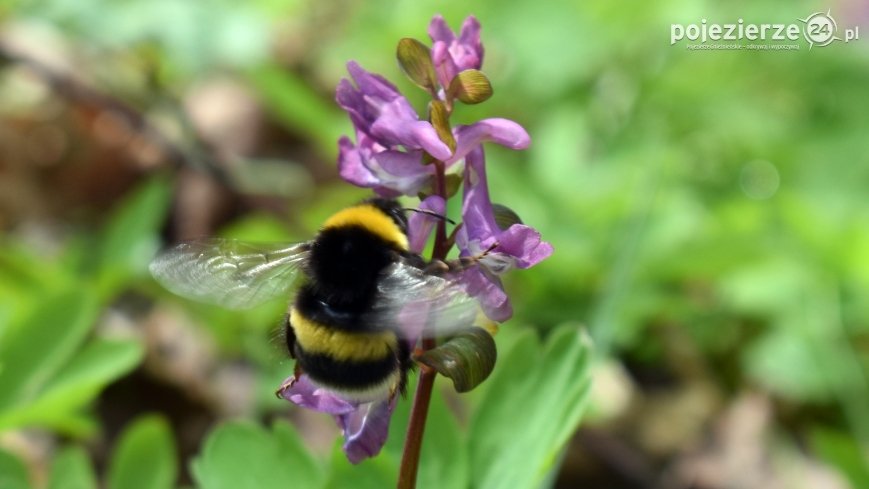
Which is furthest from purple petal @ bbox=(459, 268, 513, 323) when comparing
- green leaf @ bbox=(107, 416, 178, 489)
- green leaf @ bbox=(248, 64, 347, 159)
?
green leaf @ bbox=(248, 64, 347, 159)

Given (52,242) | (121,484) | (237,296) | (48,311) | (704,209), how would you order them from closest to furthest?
1. (237,296)
2. (121,484)
3. (48,311)
4. (704,209)
5. (52,242)

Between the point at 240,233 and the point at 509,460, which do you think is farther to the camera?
the point at 240,233

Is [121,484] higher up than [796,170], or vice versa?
[796,170]

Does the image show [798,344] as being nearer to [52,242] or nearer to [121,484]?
[121,484]

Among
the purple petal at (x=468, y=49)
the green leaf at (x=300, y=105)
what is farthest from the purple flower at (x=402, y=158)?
the green leaf at (x=300, y=105)

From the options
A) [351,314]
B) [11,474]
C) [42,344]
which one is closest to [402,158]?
[351,314]

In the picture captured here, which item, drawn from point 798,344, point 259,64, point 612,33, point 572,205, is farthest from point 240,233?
point 798,344

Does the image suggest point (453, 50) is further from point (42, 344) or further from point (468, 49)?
point (42, 344)
